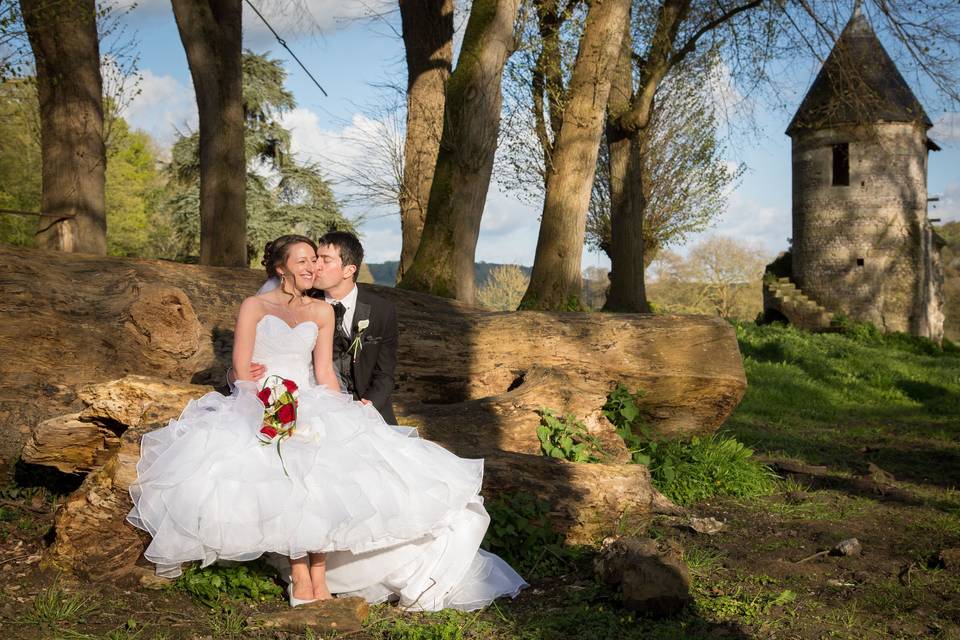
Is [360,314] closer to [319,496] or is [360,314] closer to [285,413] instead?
[285,413]

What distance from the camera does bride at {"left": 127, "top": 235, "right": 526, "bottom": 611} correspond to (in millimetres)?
4363

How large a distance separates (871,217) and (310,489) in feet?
Result: 104

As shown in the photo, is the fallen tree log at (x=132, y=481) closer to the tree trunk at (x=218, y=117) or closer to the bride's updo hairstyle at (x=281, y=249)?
the bride's updo hairstyle at (x=281, y=249)


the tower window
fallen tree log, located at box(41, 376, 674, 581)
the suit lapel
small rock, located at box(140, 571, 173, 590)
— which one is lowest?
small rock, located at box(140, 571, 173, 590)

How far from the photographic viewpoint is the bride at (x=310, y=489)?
14.3 ft

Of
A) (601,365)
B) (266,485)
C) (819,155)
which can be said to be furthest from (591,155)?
(819,155)

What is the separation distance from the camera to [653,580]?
15.7ft

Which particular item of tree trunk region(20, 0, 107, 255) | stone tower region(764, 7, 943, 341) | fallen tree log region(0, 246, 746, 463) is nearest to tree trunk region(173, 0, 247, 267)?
tree trunk region(20, 0, 107, 255)

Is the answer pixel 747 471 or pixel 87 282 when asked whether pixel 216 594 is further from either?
pixel 747 471

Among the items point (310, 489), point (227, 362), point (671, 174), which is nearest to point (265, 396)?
point (310, 489)

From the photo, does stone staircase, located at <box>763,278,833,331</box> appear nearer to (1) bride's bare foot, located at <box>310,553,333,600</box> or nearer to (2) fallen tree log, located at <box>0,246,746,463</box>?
(2) fallen tree log, located at <box>0,246,746,463</box>

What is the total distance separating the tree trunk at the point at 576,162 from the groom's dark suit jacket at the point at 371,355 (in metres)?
7.62

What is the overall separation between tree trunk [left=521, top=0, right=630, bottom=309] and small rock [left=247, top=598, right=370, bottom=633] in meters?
8.84

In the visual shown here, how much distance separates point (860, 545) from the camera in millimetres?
6309
